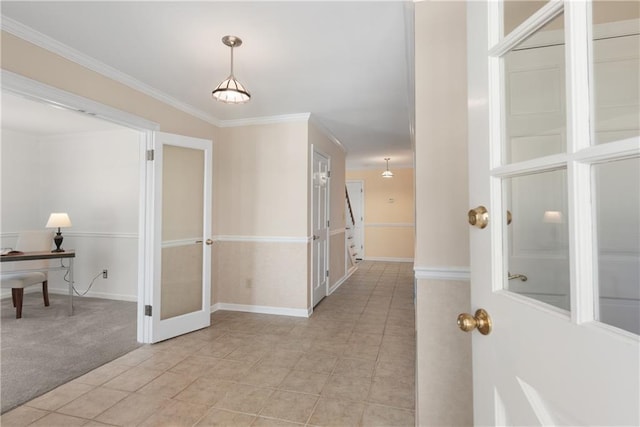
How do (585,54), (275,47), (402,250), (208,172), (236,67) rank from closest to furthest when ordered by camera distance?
(585,54) → (275,47) → (236,67) → (208,172) → (402,250)

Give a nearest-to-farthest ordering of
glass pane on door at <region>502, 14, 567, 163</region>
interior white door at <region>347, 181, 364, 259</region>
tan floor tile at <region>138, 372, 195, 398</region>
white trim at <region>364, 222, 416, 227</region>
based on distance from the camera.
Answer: glass pane on door at <region>502, 14, 567, 163</region> → tan floor tile at <region>138, 372, 195, 398</region> → white trim at <region>364, 222, 416, 227</region> → interior white door at <region>347, 181, 364, 259</region>

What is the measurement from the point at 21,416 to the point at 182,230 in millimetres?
1790

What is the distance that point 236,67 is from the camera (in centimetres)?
261

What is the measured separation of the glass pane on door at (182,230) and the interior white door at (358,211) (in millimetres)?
5448

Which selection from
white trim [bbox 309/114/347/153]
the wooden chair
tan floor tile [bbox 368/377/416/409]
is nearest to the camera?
tan floor tile [bbox 368/377/416/409]

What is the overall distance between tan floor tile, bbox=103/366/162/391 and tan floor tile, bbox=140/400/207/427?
42cm

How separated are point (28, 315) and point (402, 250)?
7.13 meters

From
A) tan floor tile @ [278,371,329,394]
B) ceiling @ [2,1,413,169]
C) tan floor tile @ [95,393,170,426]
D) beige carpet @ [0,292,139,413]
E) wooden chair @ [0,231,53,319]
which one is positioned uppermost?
ceiling @ [2,1,413,169]

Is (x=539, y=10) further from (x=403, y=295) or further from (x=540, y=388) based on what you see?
(x=403, y=295)

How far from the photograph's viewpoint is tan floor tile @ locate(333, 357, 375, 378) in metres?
2.39

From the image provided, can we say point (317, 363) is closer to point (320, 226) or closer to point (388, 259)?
point (320, 226)

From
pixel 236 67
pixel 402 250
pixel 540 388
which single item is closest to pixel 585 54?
pixel 540 388

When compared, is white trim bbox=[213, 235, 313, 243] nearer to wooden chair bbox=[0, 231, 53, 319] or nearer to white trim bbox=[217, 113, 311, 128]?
white trim bbox=[217, 113, 311, 128]

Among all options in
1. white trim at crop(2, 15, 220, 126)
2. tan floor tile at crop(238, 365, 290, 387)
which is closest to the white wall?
white trim at crop(2, 15, 220, 126)
